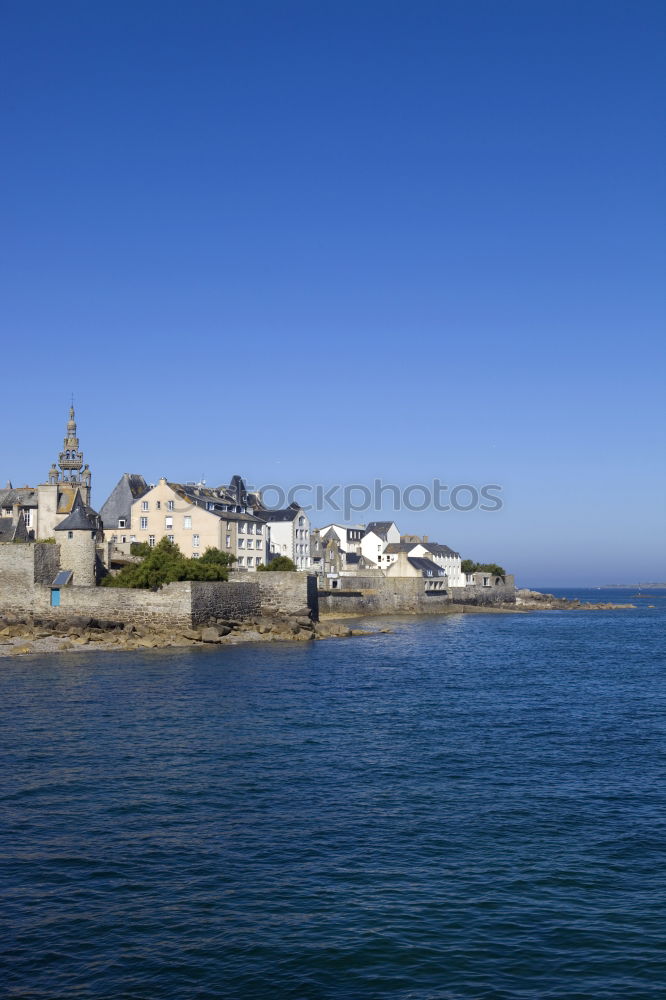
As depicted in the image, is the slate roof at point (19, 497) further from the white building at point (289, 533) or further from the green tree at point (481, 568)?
the green tree at point (481, 568)

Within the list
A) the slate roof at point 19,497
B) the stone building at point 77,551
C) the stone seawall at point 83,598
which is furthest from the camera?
the slate roof at point 19,497

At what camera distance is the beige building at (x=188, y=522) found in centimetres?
8169

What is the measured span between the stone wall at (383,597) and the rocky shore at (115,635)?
27.6 metres

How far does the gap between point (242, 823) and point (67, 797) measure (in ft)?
15.1

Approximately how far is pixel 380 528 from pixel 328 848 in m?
123

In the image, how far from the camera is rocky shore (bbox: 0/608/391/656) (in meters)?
53.9

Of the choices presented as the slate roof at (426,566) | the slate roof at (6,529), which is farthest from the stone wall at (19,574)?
the slate roof at (426,566)

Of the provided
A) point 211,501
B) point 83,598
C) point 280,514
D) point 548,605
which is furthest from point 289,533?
point 548,605

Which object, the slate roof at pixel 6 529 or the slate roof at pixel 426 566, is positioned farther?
the slate roof at pixel 426 566

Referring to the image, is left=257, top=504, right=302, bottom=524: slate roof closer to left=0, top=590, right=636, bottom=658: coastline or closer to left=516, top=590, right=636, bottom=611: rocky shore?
left=0, top=590, right=636, bottom=658: coastline

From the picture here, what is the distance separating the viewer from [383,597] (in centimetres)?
10356

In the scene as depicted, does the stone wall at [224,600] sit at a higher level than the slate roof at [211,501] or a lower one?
lower

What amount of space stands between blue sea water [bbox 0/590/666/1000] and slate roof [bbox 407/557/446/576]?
76518 mm

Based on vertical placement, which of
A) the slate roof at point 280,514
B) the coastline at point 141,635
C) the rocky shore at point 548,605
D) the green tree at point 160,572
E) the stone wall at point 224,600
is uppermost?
the slate roof at point 280,514
